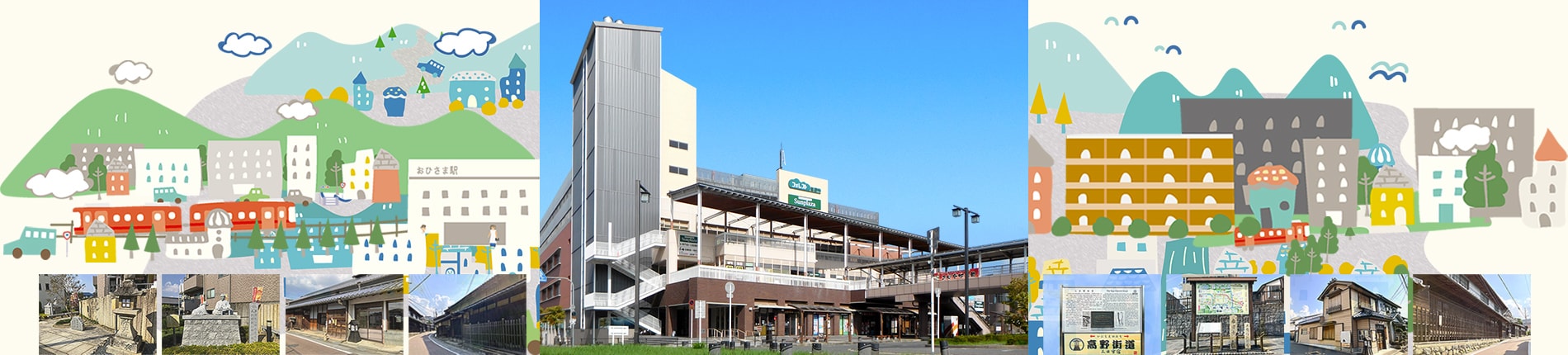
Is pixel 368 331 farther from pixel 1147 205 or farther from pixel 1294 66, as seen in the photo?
pixel 1294 66

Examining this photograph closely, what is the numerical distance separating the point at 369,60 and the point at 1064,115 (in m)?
12.2

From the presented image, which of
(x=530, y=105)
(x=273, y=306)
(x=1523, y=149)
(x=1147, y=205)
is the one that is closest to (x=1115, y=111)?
(x=1147, y=205)

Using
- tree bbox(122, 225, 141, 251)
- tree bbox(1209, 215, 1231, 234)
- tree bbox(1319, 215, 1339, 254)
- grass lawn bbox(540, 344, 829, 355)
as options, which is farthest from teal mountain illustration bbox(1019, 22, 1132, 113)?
tree bbox(122, 225, 141, 251)

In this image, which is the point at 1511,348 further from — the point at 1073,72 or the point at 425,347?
the point at 425,347

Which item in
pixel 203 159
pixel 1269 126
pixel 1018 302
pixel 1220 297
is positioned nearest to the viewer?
pixel 203 159

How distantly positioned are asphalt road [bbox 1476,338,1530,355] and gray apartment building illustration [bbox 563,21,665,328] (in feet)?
173

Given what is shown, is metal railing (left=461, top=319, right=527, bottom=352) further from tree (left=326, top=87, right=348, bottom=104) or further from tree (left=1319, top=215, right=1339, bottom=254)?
tree (left=1319, top=215, right=1339, bottom=254)

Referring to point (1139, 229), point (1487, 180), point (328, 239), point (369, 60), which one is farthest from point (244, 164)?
point (1487, 180)

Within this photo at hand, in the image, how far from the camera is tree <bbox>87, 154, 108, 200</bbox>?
60.6 ft

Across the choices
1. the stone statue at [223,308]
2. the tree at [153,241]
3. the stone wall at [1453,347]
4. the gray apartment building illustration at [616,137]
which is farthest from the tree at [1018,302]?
the tree at [153,241]

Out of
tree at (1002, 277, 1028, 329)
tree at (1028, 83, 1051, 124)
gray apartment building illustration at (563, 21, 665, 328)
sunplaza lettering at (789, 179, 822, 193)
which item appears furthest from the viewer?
sunplaza lettering at (789, 179, 822, 193)

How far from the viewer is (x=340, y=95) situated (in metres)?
18.7

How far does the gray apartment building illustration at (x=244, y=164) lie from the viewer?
18531mm

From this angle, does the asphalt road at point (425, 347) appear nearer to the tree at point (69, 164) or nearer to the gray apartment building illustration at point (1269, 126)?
the tree at point (69, 164)
